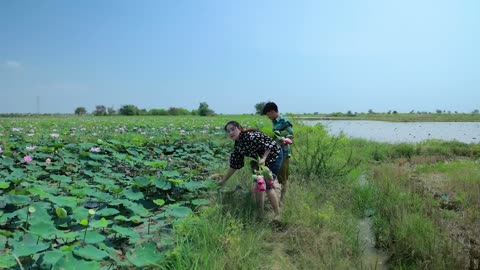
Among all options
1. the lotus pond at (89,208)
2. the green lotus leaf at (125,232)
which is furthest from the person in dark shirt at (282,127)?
the green lotus leaf at (125,232)

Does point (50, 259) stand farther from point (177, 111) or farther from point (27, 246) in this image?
point (177, 111)

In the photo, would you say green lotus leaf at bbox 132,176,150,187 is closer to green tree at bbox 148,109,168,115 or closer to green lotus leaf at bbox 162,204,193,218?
green lotus leaf at bbox 162,204,193,218

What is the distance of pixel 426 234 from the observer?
4070 mm

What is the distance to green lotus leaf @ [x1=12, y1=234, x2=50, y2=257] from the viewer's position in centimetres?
217

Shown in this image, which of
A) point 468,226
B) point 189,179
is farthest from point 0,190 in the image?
point 468,226

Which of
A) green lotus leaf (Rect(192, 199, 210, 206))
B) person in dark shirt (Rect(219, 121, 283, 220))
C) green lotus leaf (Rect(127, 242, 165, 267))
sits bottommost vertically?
green lotus leaf (Rect(127, 242, 165, 267))

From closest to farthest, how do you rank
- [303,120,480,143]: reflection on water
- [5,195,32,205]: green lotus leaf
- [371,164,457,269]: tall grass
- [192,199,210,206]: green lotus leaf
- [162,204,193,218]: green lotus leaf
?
[5,195,32,205]: green lotus leaf, [162,204,193,218]: green lotus leaf, [371,164,457,269]: tall grass, [192,199,210,206]: green lotus leaf, [303,120,480,143]: reflection on water

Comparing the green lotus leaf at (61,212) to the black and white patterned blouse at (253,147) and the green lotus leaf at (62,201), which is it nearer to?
the green lotus leaf at (62,201)

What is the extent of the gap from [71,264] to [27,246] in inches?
13.5

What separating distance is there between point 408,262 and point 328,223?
0.93 m

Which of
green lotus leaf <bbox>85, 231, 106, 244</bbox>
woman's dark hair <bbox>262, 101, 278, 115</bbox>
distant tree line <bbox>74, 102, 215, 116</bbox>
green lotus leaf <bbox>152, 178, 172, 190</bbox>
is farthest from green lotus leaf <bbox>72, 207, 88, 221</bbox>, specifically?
distant tree line <bbox>74, 102, 215, 116</bbox>

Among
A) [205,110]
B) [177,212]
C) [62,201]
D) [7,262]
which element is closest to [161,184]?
[177,212]

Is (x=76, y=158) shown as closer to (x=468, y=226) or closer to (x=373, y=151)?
(x=468, y=226)

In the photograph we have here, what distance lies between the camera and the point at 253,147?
13.8ft
